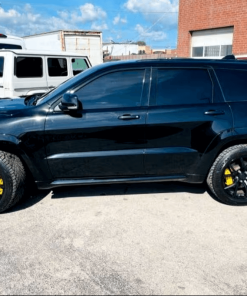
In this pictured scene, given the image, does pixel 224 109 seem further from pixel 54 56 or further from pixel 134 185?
pixel 54 56

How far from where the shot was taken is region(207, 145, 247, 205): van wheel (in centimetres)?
318

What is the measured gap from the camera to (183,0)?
43.7ft

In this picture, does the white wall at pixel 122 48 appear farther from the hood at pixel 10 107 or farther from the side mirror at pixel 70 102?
the side mirror at pixel 70 102

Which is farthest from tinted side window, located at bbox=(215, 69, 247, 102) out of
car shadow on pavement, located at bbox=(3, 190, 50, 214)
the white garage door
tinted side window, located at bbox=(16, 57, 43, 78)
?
the white garage door

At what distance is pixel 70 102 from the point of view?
2840 mm

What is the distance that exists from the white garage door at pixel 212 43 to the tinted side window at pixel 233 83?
1018cm

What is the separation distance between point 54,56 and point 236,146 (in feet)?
20.1

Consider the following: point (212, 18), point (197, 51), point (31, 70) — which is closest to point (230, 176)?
point (31, 70)

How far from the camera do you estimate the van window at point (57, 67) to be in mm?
7572

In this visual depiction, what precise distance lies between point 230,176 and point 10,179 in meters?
2.64

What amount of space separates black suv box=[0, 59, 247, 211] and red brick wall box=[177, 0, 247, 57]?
32.2 feet

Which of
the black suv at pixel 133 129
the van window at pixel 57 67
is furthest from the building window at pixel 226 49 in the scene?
the black suv at pixel 133 129

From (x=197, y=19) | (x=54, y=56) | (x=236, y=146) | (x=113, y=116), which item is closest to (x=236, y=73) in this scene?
(x=236, y=146)

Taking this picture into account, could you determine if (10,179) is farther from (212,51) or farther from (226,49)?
(212,51)
